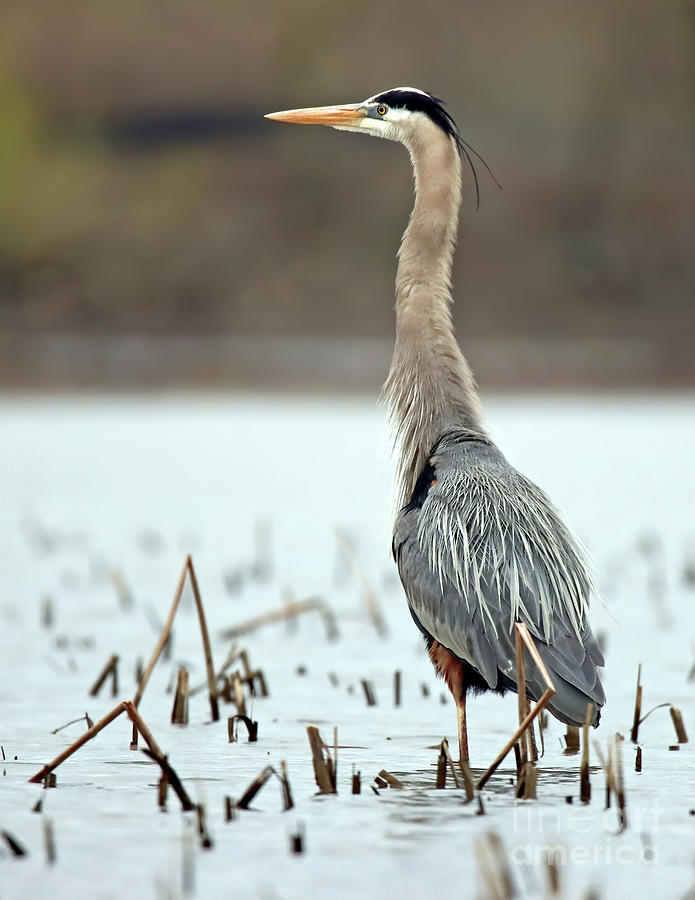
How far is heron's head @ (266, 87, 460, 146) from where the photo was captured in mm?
6465

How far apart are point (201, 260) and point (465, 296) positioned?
8708mm

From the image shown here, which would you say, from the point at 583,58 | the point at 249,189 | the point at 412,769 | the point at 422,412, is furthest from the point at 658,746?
the point at 583,58

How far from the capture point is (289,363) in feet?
124

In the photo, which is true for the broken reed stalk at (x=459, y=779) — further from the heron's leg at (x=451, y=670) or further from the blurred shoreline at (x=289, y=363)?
the blurred shoreline at (x=289, y=363)

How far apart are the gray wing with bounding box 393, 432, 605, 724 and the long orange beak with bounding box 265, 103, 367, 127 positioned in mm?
1472

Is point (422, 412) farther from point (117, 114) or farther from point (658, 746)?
point (117, 114)

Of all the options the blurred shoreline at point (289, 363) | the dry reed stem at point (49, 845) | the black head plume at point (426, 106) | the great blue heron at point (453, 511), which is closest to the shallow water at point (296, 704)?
the dry reed stem at point (49, 845)

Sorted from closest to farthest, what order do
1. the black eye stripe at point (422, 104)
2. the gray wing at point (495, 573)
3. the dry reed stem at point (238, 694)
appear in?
the gray wing at point (495, 573)
the dry reed stem at point (238, 694)
the black eye stripe at point (422, 104)

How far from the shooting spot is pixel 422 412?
6254mm

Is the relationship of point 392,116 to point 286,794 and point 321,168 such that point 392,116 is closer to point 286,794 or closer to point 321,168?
point 286,794

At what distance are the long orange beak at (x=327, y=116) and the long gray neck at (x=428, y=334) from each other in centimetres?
28

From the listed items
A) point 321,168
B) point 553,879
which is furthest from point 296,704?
point 321,168

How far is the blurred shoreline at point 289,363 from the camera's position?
107 ft

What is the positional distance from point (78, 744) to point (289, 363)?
109 ft
